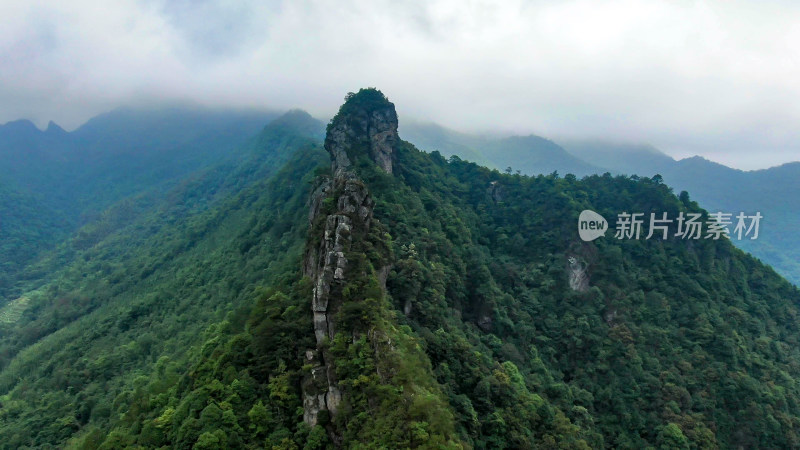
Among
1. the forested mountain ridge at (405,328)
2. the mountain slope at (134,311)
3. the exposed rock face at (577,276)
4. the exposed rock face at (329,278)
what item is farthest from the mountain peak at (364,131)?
the exposed rock face at (577,276)

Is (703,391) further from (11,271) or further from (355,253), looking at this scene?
(11,271)

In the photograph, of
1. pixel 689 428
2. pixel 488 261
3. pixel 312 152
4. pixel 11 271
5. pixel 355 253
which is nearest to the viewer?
pixel 355 253

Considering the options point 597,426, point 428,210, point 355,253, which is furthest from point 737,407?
point 355,253

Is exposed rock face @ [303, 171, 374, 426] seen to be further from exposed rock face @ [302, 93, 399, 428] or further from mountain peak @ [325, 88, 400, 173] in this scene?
mountain peak @ [325, 88, 400, 173]

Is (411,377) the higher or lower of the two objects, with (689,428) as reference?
higher

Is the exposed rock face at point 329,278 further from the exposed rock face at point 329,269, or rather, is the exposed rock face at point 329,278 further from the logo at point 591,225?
the logo at point 591,225

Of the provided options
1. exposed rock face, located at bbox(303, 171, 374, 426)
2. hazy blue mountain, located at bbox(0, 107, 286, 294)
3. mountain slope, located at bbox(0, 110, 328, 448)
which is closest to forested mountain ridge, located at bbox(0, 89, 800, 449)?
exposed rock face, located at bbox(303, 171, 374, 426)
